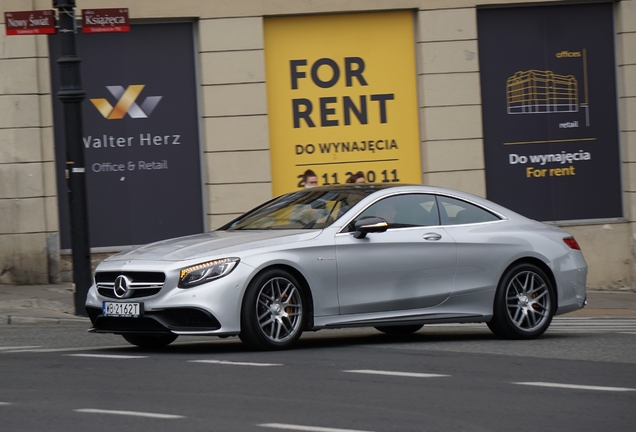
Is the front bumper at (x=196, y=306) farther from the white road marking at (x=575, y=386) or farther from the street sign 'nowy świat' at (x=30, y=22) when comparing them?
the street sign 'nowy świat' at (x=30, y=22)

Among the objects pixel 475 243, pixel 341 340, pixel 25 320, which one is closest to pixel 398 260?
pixel 475 243

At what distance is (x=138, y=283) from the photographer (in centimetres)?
888

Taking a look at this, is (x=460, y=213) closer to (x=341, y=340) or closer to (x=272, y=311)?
(x=341, y=340)

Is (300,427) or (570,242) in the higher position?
(570,242)

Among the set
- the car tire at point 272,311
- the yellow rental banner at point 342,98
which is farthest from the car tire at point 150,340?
the yellow rental banner at point 342,98

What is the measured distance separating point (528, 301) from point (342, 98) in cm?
788

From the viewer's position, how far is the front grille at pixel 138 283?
878 centimetres

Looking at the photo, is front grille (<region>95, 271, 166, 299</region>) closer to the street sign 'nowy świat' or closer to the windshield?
the windshield

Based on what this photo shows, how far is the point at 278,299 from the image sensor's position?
907 centimetres

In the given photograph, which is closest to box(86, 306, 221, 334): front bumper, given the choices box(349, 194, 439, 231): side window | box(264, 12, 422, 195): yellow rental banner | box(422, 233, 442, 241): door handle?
box(349, 194, 439, 231): side window

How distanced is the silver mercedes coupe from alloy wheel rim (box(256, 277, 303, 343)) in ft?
0.04

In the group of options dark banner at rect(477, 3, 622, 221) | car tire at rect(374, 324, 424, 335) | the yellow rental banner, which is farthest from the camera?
dark banner at rect(477, 3, 622, 221)

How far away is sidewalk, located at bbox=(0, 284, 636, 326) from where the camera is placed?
12852 millimetres

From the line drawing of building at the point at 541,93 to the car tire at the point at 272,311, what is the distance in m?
10.0
